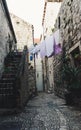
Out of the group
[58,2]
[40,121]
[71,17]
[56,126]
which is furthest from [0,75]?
[58,2]

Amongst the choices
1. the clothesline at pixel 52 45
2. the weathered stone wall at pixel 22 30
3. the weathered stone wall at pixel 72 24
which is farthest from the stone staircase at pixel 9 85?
the weathered stone wall at pixel 22 30

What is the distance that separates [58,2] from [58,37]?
11.7m


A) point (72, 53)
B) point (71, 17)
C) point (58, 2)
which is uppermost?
point (58, 2)

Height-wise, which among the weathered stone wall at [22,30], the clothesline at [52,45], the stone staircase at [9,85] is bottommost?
the stone staircase at [9,85]

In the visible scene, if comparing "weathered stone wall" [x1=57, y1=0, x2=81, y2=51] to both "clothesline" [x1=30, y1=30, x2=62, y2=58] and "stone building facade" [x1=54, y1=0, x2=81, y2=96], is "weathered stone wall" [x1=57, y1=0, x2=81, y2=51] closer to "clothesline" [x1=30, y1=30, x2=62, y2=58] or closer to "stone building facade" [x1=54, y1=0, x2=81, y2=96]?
"stone building facade" [x1=54, y1=0, x2=81, y2=96]

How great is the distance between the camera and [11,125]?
525 centimetres

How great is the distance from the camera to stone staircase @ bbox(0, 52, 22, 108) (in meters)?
7.47

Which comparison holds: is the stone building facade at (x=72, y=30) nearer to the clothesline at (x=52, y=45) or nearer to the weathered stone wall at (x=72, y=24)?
the weathered stone wall at (x=72, y=24)

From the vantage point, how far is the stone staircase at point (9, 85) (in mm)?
7469

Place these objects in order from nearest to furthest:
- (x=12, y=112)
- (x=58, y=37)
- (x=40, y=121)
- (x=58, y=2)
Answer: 1. (x=40, y=121)
2. (x=12, y=112)
3. (x=58, y=37)
4. (x=58, y=2)

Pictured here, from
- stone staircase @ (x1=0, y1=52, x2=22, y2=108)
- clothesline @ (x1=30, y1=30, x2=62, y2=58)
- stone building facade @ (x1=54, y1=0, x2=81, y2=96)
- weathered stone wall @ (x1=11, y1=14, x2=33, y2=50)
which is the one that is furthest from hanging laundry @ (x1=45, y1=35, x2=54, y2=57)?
weathered stone wall @ (x1=11, y1=14, x2=33, y2=50)

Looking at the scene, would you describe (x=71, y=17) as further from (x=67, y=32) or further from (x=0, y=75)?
(x=0, y=75)

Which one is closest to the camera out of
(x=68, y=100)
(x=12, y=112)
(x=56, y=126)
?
(x=56, y=126)

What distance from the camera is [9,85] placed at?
8.89 meters
